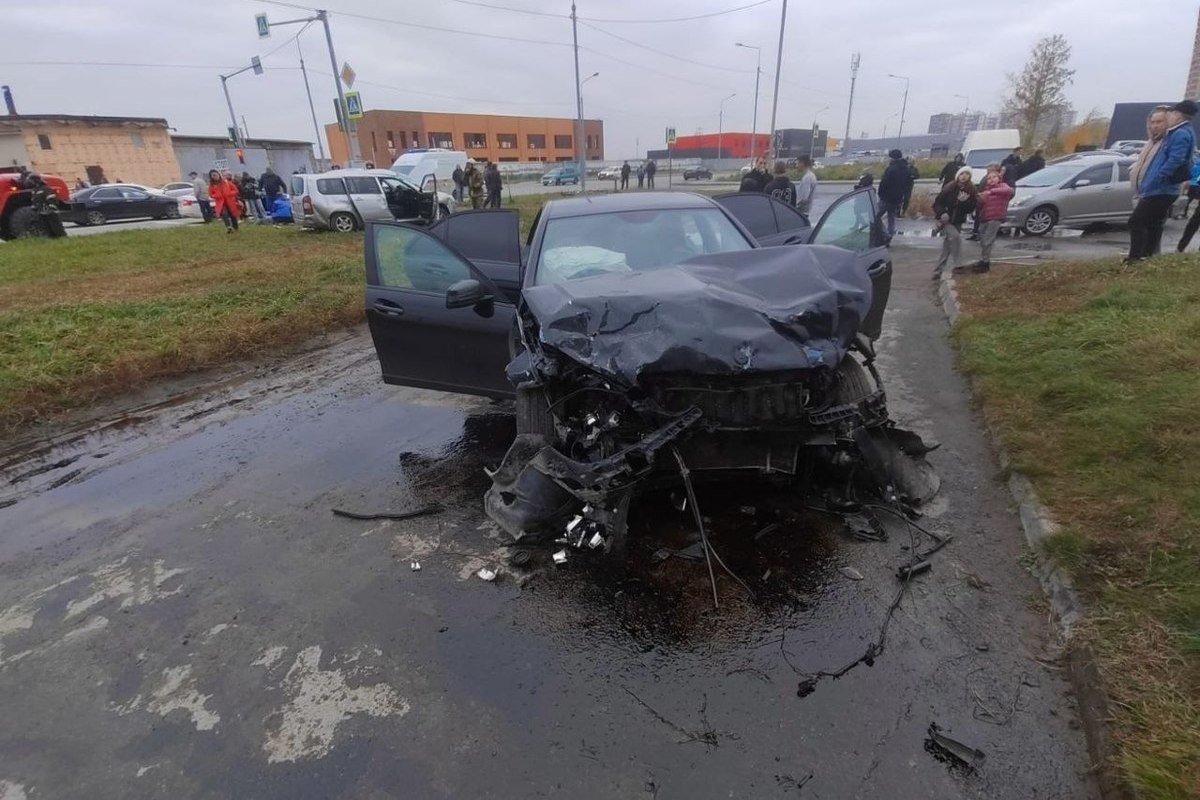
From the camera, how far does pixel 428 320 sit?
443 centimetres

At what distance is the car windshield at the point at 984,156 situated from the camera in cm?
1895

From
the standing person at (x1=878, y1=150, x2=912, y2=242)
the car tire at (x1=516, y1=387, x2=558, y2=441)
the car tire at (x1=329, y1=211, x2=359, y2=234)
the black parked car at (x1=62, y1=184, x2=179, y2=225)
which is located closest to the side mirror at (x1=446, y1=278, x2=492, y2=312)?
the car tire at (x1=516, y1=387, x2=558, y2=441)

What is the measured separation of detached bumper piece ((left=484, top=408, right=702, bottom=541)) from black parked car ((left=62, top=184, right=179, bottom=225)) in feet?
80.5

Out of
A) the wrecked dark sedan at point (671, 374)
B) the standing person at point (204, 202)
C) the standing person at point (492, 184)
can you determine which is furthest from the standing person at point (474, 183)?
the wrecked dark sedan at point (671, 374)

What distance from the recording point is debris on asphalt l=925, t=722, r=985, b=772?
6.75 ft

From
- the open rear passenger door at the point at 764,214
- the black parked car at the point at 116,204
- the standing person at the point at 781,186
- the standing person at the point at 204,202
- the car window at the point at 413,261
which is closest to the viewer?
the car window at the point at 413,261

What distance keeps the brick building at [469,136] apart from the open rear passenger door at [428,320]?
64.1m

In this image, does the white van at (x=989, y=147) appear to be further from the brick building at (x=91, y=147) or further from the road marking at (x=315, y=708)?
the brick building at (x=91, y=147)

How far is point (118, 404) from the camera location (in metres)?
5.68

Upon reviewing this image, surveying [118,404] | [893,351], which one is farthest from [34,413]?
[893,351]

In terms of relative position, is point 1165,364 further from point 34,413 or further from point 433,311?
point 34,413

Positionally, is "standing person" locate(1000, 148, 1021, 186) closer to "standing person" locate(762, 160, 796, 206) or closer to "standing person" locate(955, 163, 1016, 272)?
"standing person" locate(955, 163, 1016, 272)

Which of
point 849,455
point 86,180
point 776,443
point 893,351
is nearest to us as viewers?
point 776,443

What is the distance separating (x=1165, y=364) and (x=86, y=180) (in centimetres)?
4883
